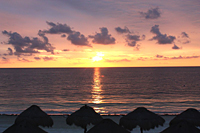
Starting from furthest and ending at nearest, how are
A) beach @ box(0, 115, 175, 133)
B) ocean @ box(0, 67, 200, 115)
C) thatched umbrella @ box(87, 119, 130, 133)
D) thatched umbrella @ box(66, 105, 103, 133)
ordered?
ocean @ box(0, 67, 200, 115), beach @ box(0, 115, 175, 133), thatched umbrella @ box(66, 105, 103, 133), thatched umbrella @ box(87, 119, 130, 133)

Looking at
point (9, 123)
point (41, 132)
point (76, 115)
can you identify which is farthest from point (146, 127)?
point (9, 123)

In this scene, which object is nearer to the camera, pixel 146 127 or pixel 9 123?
pixel 146 127

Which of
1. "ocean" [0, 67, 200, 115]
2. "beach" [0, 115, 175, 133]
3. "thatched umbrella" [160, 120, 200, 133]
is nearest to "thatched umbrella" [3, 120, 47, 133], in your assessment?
"thatched umbrella" [160, 120, 200, 133]

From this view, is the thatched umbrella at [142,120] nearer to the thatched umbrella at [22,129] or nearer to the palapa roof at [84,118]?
the palapa roof at [84,118]

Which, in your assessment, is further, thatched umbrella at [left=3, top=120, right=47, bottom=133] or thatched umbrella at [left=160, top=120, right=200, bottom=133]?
thatched umbrella at [left=3, top=120, right=47, bottom=133]

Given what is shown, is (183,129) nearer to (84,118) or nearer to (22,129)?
(84,118)

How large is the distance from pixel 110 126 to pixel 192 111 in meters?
6.06

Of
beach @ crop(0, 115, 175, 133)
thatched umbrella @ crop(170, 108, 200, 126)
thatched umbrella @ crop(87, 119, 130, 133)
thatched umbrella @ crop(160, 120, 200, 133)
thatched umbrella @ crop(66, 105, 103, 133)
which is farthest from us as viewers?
beach @ crop(0, 115, 175, 133)

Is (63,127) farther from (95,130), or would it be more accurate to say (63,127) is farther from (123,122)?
(95,130)

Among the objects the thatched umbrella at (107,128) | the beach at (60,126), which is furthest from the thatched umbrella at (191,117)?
the beach at (60,126)

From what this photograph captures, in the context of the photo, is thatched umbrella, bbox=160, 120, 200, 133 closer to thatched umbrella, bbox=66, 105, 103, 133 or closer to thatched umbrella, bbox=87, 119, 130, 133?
thatched umbrella, bbox=87, 119, 130, 133

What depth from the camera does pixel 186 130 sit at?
7.98 meters

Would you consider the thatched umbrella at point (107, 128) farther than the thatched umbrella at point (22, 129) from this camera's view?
Yes

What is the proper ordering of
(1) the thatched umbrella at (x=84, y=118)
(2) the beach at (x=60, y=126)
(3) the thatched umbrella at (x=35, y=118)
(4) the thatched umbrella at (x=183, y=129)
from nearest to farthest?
(4) the thatched umbrella at (x=183, y=129), (1) the thatched umbrella at (x=84, y=118), (3) the thatched umbrella at (x=35, y=118), (2) the beach at (x=60, y=126)
